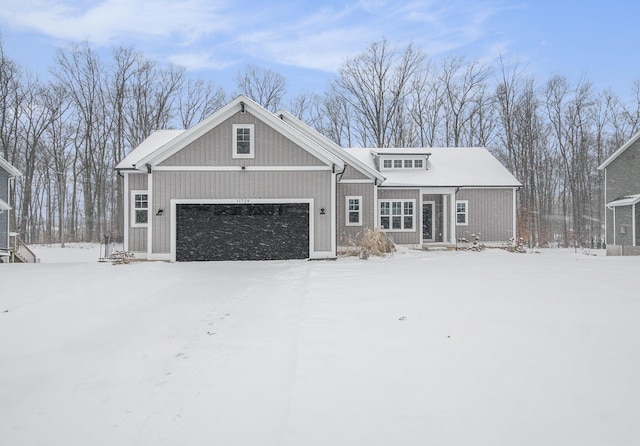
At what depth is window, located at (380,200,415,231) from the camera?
69.4 ft

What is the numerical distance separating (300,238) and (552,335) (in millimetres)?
11634

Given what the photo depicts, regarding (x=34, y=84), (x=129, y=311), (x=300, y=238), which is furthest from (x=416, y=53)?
(x=129, y=311)

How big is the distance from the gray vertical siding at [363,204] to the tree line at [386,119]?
15.2 m

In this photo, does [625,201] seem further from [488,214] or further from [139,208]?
[139,208]

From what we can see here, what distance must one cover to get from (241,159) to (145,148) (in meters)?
6.33

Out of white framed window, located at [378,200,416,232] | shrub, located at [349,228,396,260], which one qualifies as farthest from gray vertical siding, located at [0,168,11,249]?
white framed window, located at [378,200,416,232]

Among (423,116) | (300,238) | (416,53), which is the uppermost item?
(416,53)

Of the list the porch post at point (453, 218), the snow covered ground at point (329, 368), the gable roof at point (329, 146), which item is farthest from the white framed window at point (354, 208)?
the snow covered ground at point (329, 368)

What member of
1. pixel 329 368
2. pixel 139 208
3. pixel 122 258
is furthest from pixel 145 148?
pixel 329 368

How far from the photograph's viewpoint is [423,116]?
3628 cm

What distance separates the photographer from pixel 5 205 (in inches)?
801

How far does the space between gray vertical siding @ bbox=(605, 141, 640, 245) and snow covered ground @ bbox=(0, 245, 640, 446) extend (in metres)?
15.3

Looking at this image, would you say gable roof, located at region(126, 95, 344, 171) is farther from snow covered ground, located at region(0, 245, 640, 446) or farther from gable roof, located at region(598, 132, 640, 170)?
gable roof, located at region(598, 132, 640, 170)

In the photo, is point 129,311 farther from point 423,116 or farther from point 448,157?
point 423,116
